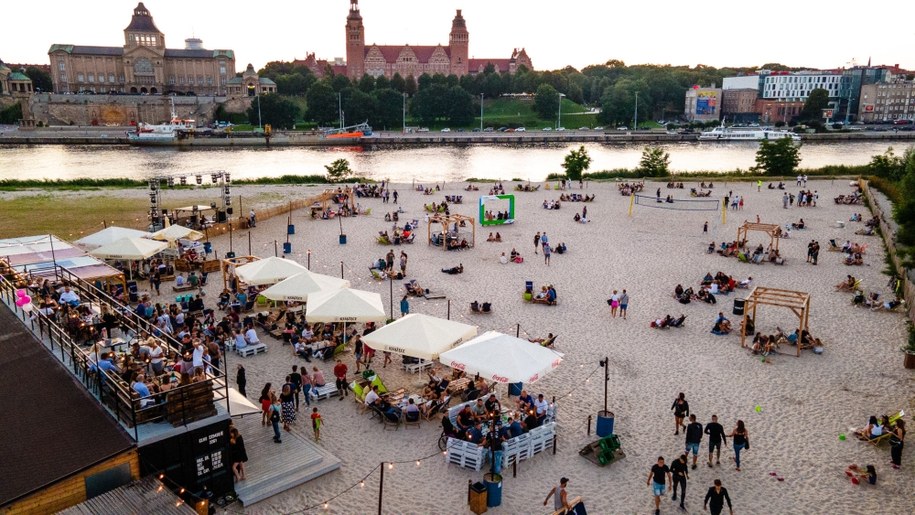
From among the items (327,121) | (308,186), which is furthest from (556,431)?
(327,121)

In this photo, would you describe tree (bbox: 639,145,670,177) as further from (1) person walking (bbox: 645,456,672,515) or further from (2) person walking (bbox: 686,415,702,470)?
(1) person walking (bbox: 645,456,672,515)

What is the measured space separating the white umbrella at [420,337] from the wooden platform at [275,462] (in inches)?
101

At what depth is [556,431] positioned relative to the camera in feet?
41.4

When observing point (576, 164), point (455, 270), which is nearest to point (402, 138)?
point (576, 164)

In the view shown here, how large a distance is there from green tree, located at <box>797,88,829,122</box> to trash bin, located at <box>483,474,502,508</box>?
14363 centimetres

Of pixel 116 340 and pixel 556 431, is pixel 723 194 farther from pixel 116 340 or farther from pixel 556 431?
pixel 116 340

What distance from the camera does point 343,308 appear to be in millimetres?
15422

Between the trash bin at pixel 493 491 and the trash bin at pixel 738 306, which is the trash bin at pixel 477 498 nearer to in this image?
the trash bin at pixel 493 491

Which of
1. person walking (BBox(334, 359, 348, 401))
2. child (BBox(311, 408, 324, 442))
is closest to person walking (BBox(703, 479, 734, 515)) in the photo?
child (BBox(311, 408, 324, 442))

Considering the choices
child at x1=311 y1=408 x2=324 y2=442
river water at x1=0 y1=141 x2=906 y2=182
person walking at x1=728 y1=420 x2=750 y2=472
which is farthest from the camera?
river water at x1=0 y1=141 x2=906 y2=182

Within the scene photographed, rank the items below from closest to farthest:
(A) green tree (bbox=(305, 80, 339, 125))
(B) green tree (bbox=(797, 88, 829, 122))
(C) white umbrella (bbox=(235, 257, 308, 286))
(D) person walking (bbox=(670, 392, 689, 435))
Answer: (D) person walking (bbox=(670, 392, 689, 435))
(C) white umbrella (bbox=(235, 257, 308, 286))
(A) green tree (bbox=(305, 80, 339, 125))
(B) green tree (bbox=(797, 88, 829, 122))

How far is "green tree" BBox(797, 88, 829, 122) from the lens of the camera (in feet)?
433

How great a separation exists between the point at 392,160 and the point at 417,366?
68.9 m

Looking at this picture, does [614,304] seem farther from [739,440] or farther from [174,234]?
[174,234]
